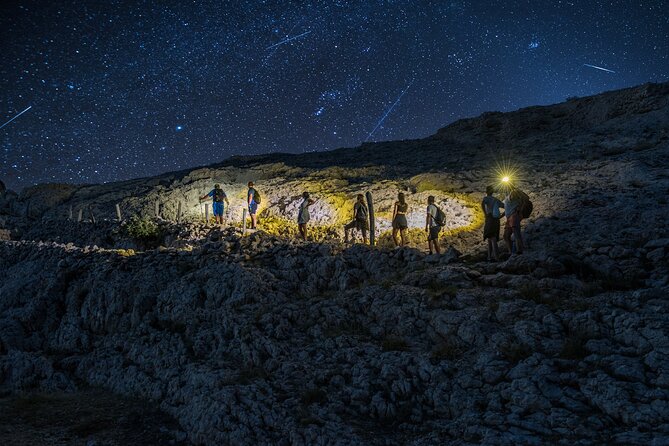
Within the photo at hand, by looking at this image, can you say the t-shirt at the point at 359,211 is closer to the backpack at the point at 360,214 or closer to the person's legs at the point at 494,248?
the backpack at the point at 360,214

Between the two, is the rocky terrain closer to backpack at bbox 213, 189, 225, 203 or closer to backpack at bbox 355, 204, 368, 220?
backpack at bbox 213, 189, 225, 203

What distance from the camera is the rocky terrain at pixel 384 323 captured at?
668 centimetres

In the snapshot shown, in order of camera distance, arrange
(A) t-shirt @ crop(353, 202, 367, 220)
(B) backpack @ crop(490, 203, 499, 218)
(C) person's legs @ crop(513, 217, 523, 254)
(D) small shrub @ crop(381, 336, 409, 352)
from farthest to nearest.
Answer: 1. (A) t-shirt @ crop(353, 202, 367, 220)
2. (B) backpack @ crop(490, 203, 499, 218)
3. (C) person's legs @ crop(513, 217, 523, 254)
4. (D) small shrub @ crop(381, 336, 409, 352)

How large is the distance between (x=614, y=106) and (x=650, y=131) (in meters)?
6.95

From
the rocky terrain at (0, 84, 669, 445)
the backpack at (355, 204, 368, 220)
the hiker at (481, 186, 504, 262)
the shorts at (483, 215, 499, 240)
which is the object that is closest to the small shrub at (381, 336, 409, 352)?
the rocky terrain at (0, 84, 669, 445)

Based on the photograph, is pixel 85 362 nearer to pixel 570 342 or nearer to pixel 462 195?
pixel 570 342

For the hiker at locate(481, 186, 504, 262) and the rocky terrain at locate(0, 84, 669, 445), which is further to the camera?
the hiker at locate(481, 186, 504, 262)

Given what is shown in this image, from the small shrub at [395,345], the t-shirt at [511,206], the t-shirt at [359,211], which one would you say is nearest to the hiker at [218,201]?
the t-shirt at [359,211]

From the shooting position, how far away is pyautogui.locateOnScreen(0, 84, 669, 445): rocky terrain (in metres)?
6.68

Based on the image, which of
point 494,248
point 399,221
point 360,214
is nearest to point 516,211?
point 494,248

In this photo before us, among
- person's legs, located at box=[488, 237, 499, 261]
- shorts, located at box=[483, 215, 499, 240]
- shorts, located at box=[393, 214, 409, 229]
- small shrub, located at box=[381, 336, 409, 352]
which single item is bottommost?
small shrub, located at box=[381, 336, 409, 352]

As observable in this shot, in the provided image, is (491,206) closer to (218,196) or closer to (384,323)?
(384,323)

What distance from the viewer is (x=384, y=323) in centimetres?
993

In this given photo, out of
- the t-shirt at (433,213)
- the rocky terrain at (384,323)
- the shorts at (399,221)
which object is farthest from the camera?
the shorts at (399,221)
